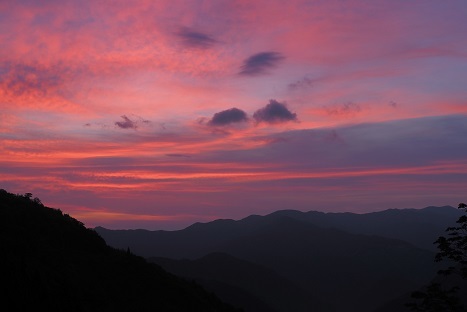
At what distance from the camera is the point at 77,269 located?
→ 47.3 m

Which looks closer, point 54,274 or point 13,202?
point 54,274

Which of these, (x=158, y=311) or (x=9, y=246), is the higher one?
(x=9, y=246)

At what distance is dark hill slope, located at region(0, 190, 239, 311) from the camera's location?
37.9m

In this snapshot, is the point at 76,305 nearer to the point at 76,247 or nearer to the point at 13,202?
the point at 76,247

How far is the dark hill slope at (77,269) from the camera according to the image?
37875 mm

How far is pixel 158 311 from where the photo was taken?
143ft

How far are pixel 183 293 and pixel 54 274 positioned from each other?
512 inches

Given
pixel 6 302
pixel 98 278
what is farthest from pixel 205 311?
pixel 6 302

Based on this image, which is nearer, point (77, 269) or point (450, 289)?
point (450, 289)

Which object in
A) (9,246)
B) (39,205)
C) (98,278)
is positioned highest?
(39,205)

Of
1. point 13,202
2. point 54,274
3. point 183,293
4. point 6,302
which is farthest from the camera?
point 13,202

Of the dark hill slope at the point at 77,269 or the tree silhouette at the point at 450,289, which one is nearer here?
the tree silhouette at the point at 450,289

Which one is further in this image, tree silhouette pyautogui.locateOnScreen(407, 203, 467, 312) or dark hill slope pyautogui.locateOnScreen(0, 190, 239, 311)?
dark hill slope pyautogui.locateOnScreen(0, 190, 239, 311)

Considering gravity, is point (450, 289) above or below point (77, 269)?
above
